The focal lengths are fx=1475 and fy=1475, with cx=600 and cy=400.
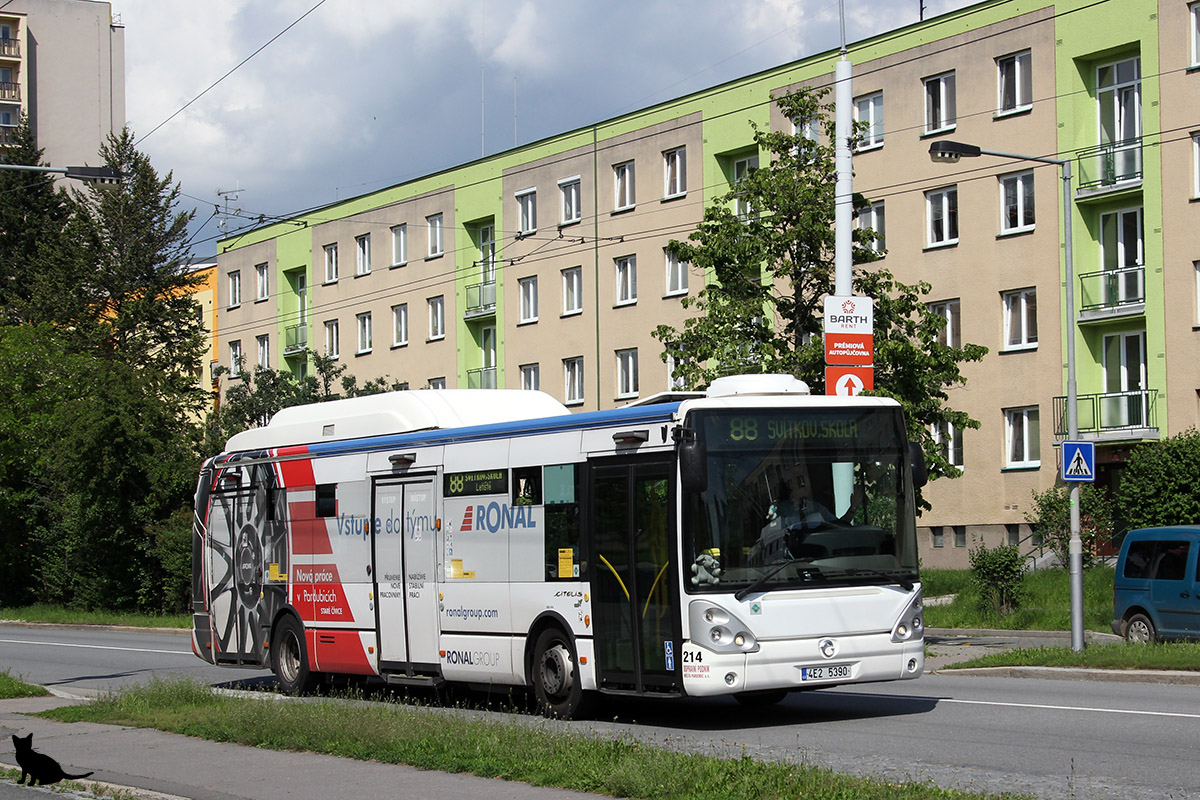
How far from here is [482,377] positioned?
56469 mm

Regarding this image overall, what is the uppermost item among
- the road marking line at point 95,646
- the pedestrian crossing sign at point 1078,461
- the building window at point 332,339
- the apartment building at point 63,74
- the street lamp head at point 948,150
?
the apartment building at point 63,74

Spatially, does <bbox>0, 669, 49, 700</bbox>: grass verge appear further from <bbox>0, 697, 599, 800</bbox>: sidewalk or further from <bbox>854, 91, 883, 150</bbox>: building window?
<bbox>854, 91, 883, 150</bbox>: building window

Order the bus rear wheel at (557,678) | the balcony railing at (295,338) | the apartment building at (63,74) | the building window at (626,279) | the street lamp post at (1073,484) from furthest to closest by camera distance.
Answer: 1. the apartment building at (63,74)
2. the balcony railing at (295,338)
3. the building window at (626,279)
4. the street lamp post at (1073,484)
5. the bus rear wheel at (557,678)

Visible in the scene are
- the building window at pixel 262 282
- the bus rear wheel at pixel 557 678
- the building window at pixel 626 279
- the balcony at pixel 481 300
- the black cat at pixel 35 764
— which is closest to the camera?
the black cat at pixel 35 764

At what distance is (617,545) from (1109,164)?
27.5 m

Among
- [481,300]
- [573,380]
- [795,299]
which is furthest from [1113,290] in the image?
[481,300]

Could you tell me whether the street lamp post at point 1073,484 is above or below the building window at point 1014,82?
below

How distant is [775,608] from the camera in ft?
40.4

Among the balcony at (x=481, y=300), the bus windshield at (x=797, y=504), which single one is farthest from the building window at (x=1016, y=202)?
the bus windshield at (x=797, y=504)

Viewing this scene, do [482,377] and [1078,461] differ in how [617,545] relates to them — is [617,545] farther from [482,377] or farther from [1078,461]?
[482,377]

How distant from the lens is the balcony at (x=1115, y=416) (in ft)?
117

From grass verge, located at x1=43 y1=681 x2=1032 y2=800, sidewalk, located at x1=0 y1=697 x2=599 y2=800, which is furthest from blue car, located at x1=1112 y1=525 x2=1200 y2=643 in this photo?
sidewalk, located at x1=0 y1=697 x2=599 y2=800

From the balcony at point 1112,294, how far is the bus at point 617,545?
2326 cm

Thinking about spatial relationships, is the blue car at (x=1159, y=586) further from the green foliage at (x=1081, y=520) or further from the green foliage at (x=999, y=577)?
the green foliage at (x=1081, y=520)
